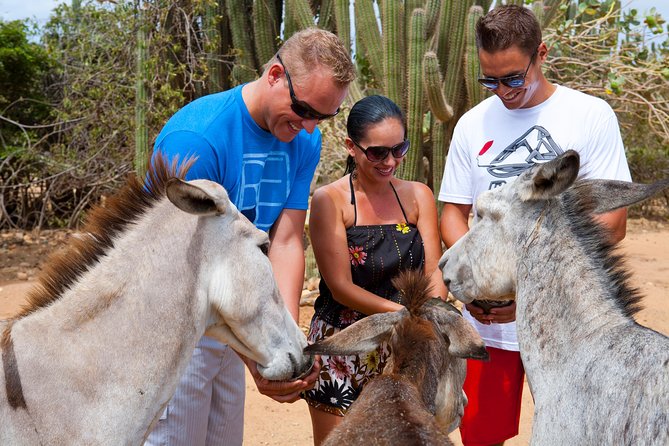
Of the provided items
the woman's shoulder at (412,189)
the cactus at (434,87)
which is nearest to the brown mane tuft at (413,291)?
the woman's shoulder at (412,189)

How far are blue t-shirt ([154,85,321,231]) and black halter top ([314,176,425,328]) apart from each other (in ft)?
1.30

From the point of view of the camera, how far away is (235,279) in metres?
2.84

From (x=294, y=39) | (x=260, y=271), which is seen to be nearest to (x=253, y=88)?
(x=294, y=39)

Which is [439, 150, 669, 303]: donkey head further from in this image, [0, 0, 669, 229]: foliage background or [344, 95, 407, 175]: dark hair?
[0, 0, 669, 229]: foliage background

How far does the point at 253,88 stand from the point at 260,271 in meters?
1.12

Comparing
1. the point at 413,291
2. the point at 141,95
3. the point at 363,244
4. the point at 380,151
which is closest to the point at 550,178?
the point at 413,291

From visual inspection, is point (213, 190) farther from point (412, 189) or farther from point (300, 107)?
point (412, 189)

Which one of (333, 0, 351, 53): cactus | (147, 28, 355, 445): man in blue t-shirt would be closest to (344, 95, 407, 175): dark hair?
(147, 28, 355, 445): man in blue t-shirt

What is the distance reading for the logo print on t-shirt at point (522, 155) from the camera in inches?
151

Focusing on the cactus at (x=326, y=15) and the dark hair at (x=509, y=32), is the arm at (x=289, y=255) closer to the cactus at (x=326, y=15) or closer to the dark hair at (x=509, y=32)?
the dark hair at (x=509, y=32)

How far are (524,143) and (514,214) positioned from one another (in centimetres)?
75

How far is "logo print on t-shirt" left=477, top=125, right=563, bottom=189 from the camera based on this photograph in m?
3.84

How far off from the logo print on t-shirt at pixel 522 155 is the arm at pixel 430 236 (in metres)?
0.42

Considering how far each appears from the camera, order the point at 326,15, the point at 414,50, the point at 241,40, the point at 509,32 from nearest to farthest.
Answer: the point at 509,32 < the point at 414,50 < the point at 241,40 < the point at 326,15
